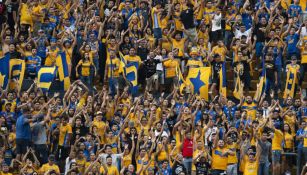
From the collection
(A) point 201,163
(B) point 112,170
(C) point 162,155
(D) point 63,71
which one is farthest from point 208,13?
(B) point 112,170

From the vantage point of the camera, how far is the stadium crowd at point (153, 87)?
124ft

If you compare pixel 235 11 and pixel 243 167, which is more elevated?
pixel 235 11

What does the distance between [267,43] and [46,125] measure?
6692 millimetres

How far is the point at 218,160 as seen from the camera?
37.5m

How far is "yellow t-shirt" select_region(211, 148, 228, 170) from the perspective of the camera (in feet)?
123

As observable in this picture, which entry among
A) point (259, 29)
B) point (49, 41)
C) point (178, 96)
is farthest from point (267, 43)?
point (49, 41)

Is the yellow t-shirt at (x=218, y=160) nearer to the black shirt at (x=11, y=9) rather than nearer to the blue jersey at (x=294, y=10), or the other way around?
the blue jersey at (x=294, y=10)

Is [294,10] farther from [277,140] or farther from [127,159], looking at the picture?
[127,159]

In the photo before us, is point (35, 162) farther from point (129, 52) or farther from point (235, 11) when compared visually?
point (235, 11)

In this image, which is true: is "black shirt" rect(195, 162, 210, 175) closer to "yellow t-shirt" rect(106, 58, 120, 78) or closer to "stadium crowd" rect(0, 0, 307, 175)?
"stadium crowd" rect(0, 0, 307, 175)

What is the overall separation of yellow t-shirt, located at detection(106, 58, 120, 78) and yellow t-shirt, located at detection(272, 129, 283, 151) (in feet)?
17.4

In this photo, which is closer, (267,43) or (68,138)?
(68,138)

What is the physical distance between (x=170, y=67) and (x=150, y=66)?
0.53 meters

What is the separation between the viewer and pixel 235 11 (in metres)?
43.7
